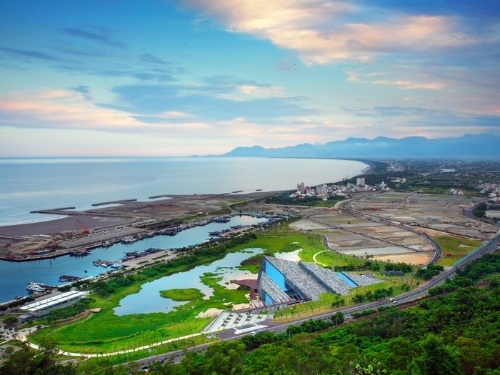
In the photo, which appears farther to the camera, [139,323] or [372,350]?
[139,323]

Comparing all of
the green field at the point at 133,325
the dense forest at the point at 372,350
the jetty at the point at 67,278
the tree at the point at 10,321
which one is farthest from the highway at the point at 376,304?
Answer: the jetty at the point at 67,278

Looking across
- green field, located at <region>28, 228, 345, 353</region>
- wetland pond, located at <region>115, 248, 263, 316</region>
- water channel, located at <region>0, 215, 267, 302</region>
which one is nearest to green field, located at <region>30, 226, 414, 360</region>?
green field, located at <region>28, 228, 345, 353</region>

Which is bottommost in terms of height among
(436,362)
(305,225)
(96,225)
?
(305,225)

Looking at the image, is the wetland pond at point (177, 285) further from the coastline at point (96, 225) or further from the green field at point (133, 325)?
the coastline at point (96, 225)

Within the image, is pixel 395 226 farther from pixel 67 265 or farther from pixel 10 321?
pixel 10 321

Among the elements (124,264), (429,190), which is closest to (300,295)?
(124,264)

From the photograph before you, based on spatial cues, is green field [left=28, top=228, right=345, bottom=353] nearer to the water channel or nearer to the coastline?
the water channel

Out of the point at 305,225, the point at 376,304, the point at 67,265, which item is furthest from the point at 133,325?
the point at 305,225

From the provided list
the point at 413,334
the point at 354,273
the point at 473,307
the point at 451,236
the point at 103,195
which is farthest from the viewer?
the point at 103,195

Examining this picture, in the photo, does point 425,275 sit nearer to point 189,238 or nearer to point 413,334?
point 413,334
